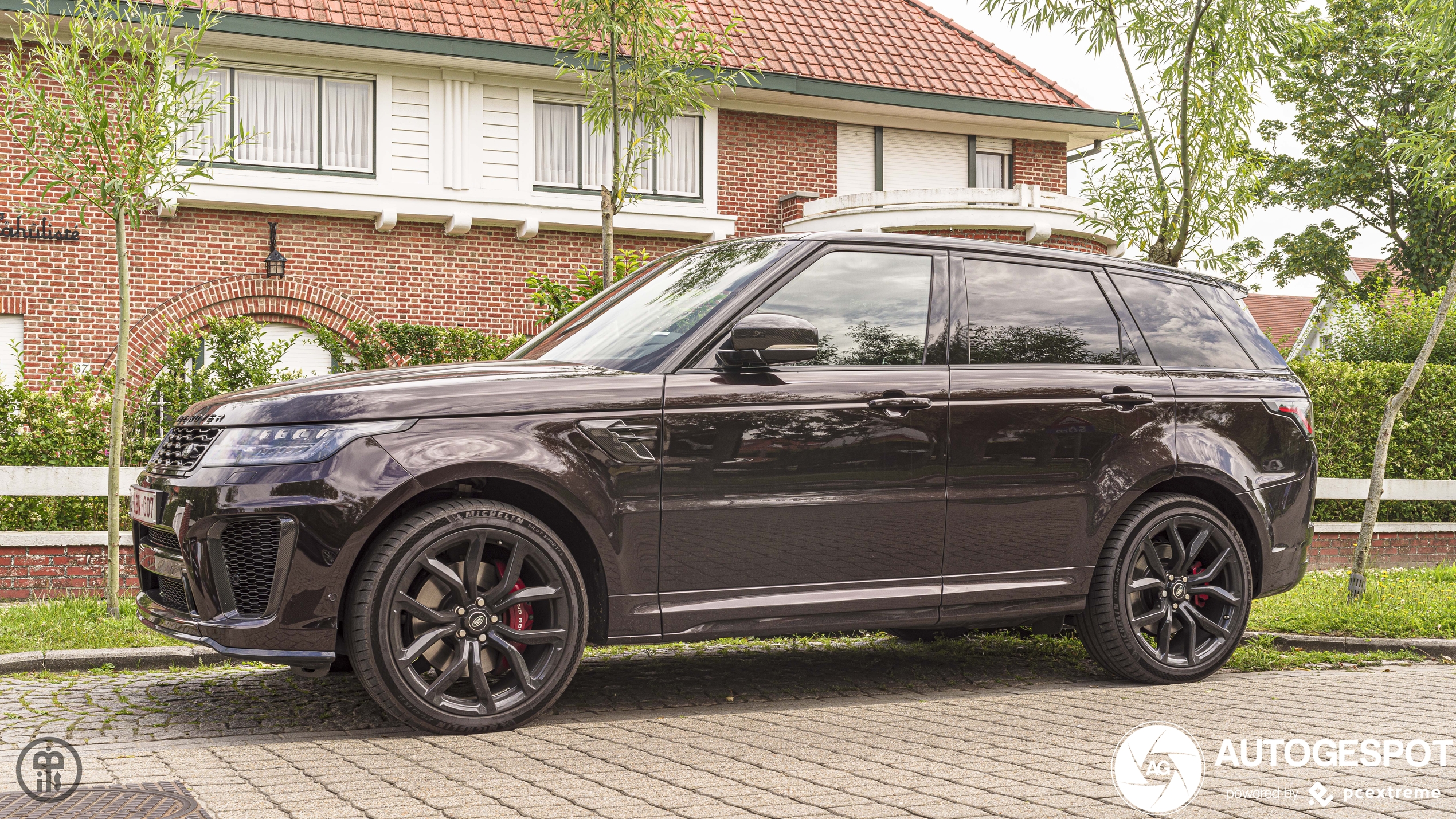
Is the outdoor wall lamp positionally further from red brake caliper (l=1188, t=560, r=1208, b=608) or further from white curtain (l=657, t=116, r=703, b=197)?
red brake caliper (l=1188, t=560, r=1208, b=608)

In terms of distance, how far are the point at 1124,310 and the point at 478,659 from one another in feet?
11.6

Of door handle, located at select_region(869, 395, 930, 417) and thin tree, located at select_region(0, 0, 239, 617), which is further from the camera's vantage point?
thin tree, located at select_region(0, 0, 239, 617)

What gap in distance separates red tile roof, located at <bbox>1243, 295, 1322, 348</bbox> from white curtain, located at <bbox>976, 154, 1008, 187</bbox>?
23.4 m

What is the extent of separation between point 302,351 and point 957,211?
29.5 feet

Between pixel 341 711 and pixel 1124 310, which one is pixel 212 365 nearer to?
pixel 341 711

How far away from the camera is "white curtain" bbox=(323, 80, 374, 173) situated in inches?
672

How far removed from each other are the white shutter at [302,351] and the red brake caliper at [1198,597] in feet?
39.8

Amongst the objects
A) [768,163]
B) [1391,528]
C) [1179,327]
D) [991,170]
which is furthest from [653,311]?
[991,170]

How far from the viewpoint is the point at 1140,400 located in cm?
614

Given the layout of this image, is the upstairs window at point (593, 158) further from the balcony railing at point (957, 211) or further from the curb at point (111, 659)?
the curb at point (111, 659)

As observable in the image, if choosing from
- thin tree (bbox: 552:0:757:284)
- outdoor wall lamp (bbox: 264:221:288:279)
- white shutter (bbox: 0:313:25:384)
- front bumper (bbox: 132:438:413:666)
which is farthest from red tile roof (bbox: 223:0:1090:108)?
front bumper (bbox: 132:438:413:666)

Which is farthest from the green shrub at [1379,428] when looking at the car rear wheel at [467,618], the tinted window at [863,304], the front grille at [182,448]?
the front grille at [182,448]

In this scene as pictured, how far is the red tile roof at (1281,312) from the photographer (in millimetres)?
45500

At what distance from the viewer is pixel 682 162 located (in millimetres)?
18969
